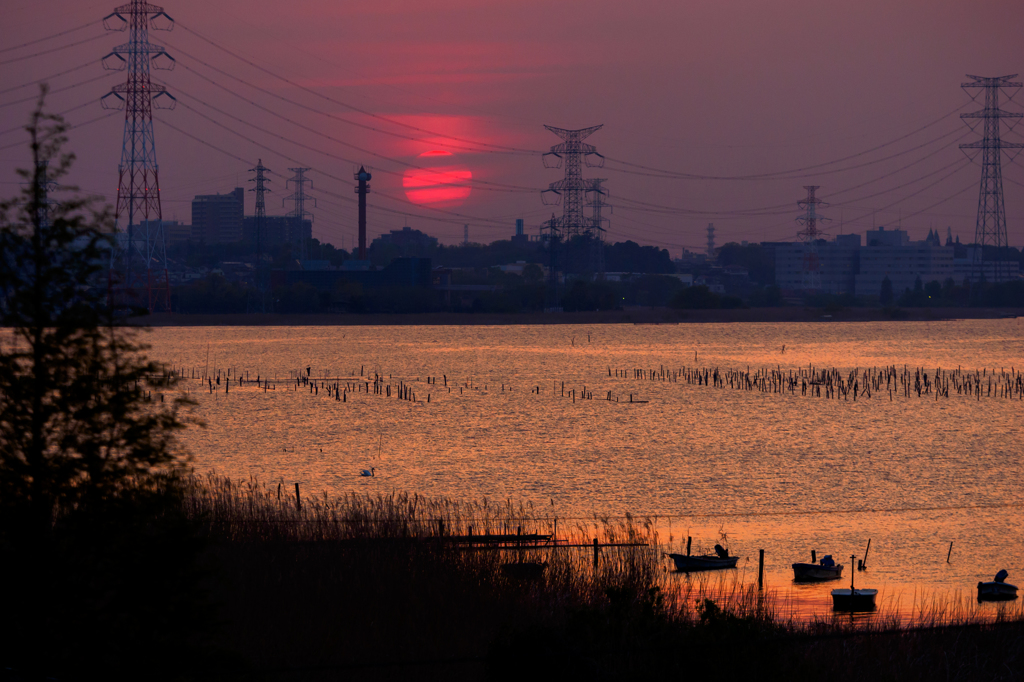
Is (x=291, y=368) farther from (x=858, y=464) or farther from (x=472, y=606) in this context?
(x=472, y=606)

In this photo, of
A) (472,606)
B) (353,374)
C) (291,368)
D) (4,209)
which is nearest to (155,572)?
(4,209)

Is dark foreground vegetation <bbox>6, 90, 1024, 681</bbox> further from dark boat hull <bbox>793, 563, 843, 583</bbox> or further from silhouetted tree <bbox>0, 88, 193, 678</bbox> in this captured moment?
dark boat hull <bbox>793, 563, 843, 583</bbox>

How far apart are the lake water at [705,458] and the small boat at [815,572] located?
559mm

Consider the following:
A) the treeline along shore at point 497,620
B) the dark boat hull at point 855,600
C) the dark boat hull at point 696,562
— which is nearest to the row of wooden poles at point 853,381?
the dark boat hull at point 696,562

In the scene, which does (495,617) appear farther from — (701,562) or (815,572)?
(815,572)

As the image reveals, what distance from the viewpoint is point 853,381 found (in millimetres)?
124812

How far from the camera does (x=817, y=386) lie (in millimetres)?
120812

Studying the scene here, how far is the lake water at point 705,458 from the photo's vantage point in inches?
1598

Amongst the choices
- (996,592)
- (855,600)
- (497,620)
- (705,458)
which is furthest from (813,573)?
(705,458)

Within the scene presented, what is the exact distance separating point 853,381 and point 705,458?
6322 cm

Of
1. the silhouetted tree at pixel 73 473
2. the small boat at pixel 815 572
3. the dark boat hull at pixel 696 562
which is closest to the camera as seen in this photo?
the silhouetted tree at pixel 73 473

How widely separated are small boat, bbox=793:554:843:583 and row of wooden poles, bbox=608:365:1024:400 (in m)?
79.5

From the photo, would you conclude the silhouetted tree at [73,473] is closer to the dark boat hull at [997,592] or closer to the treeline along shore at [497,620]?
the treeline along shore at [497,620]

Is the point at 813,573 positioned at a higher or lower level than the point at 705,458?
higher
